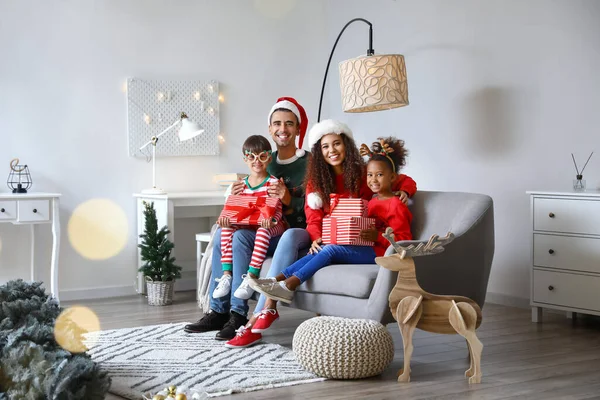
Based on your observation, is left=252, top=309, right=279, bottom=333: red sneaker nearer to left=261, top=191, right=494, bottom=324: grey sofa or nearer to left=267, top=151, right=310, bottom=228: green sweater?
left=261, top=191, right=494, bottom=324: grey sofa

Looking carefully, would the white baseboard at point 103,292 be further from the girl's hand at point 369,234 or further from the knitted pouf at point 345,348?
the knitted pouf at point 345,348

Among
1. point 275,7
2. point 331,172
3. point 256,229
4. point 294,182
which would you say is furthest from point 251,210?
point 275,7

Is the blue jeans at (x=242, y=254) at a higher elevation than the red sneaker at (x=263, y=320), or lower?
higher

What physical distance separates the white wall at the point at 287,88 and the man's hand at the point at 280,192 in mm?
1512

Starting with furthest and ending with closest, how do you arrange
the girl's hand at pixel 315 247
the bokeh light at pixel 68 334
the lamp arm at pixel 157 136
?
the lamp arm at pixel 157 136 → the girl's hand at pixel 315 247 → the bokeh light at pixel 68 334

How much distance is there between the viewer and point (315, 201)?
3.67m

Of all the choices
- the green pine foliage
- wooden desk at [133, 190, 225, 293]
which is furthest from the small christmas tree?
the green pine foliage

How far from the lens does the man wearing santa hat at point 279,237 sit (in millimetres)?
3621

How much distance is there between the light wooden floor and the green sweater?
568 mm

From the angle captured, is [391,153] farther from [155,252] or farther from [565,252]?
[155,252]

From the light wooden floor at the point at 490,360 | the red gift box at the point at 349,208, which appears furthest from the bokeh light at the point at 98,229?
the red gift box at the point at 349,208

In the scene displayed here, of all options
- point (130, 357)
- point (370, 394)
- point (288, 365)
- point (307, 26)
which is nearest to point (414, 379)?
point (370, 394)

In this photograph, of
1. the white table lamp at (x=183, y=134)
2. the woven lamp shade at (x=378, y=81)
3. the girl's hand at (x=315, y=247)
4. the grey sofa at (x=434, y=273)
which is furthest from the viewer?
the white table lamp at (x=183, y=134)

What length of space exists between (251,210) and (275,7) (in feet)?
8.32
